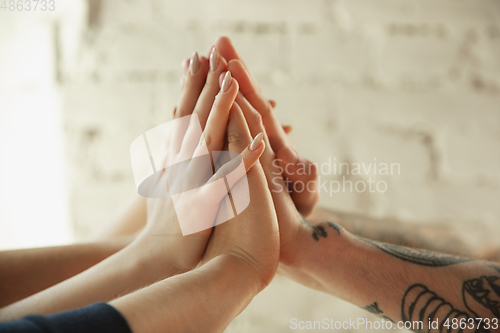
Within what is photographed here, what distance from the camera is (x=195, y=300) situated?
35 centimetres

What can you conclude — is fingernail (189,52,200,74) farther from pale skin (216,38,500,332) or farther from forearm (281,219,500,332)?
forearm (281,219,500,332)

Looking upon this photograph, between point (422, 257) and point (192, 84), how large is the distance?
1.57 ft

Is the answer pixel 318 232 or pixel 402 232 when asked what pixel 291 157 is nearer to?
pixel 318 232

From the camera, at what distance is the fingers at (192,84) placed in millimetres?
606

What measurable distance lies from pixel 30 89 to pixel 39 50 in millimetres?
92

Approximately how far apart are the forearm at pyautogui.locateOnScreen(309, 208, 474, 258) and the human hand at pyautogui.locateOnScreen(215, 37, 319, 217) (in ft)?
0.15

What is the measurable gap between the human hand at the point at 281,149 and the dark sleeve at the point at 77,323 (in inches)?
14.9

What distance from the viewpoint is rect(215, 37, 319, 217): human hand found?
587mm

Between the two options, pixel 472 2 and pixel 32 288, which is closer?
pixel 32 288

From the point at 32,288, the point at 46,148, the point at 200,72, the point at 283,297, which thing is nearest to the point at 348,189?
the point at 283,297

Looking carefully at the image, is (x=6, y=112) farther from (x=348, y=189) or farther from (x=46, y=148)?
(x=348, y=189)

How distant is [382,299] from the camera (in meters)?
0.45

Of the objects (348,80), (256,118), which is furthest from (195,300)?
(348,80)

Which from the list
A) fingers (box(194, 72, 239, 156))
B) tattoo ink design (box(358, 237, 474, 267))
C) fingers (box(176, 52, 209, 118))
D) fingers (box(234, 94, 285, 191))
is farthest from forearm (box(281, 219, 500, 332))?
fingers (box(176, 52, 209, 118))
